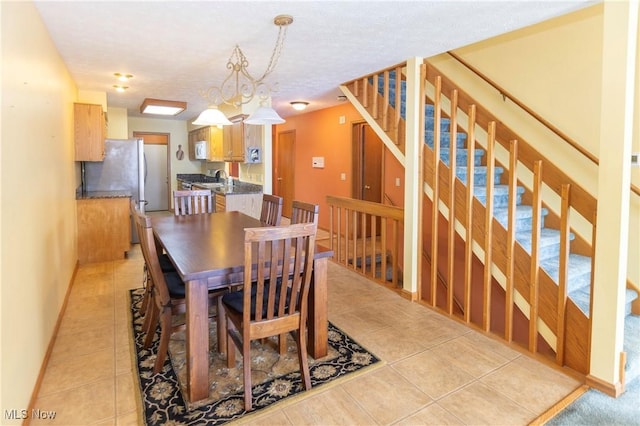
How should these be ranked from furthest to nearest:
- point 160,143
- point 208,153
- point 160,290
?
1. point 160,143
2. point 208,153
3. point 160,290

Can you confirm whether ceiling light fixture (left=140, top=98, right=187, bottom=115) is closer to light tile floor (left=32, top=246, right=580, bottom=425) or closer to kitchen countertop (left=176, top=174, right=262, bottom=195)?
kitchen countertop (left=176, top=174, right=262, bottom=195)

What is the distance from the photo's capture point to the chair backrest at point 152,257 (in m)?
2.14

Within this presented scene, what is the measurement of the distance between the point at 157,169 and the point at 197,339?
7.52 m

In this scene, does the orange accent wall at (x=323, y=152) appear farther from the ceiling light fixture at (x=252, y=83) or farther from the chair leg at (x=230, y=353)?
the chair leg at (x=230, y=353)

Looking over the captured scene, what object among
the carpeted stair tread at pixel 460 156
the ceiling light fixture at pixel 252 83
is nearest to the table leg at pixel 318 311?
the ceiling light fixture at pixel 252 83

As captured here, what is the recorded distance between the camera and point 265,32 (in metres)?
2.85

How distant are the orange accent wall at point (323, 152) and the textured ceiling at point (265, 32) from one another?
6.60 feet

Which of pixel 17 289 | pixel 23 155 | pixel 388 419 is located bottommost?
pixel 388 419

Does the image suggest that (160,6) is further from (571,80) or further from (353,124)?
(353,124)

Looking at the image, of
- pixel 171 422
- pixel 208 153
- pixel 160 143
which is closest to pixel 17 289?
pixel 171 422

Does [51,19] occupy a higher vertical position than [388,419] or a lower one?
higher

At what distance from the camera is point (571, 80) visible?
329 centimetres

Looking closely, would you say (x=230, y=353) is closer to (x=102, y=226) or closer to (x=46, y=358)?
(x=46, y=358)

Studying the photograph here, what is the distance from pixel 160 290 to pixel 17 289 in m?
0.68
